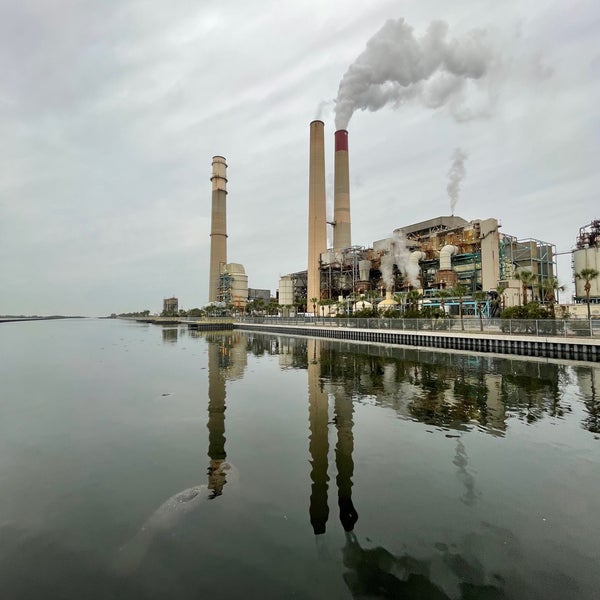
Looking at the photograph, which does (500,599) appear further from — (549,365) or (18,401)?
(549,365)

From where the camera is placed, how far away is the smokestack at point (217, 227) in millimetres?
156125

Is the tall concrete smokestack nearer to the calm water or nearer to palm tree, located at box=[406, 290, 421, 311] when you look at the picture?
palm tree, located at box=[406, 290, 421, 311]

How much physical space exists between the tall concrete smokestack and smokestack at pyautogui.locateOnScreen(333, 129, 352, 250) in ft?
15.4

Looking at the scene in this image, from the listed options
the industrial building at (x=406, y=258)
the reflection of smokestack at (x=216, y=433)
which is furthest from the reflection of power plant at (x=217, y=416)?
the industrial building at (x=406, y=258)

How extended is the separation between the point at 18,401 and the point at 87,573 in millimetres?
18624

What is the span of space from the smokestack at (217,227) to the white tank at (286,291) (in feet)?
138

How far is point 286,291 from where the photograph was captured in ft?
420

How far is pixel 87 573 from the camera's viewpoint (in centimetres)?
650

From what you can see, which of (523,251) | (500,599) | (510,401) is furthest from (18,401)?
(523,251)

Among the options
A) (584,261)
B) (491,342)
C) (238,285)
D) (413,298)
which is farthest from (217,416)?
(238,285)

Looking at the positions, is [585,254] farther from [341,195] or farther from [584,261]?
[341,195]

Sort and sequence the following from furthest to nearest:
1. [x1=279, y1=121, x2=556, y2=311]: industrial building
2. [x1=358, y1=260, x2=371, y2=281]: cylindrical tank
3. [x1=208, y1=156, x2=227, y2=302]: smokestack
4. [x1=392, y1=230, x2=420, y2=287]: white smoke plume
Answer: [x1=208, y1=156, x2=227, y2=302]: smokestack < [x1=358, y1=260, x2=371, y2=281]: cylindrical tank < [x1=392, y1=230, x2=420, y2=287]: white smoke plume < [x1=279, y1=121, x2=556, y2=311]: industrial building

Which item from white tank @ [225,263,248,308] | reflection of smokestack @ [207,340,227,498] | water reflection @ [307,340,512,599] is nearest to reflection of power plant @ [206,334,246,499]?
reflection of smokestack @ [207,340,227,498]

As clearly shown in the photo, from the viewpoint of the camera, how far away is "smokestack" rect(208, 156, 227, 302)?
156125 mm
